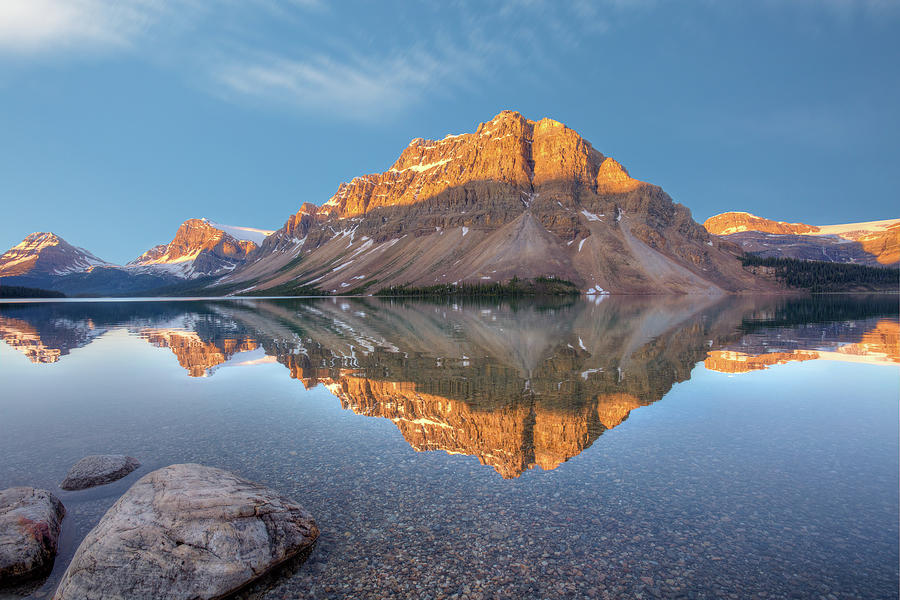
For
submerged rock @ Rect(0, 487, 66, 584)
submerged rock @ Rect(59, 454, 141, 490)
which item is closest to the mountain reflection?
submerged rock @ Rect(59, 454, 141, 490)

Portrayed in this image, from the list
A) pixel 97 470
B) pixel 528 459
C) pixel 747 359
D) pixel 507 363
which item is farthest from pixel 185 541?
pixel 747 359

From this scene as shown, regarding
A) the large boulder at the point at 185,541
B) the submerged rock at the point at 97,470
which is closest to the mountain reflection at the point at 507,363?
the large boulder at the point at 185,541

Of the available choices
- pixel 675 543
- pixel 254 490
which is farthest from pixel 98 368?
pixel 675 543

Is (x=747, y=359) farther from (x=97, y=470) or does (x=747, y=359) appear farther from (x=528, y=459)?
(x=97, y=470)

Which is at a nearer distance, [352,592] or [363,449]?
[352,592]

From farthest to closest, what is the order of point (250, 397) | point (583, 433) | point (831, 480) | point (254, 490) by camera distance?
point (250, 397), point (583, 433), point (831, 480), point (254, 490)

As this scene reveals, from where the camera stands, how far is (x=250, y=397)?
22.1 m

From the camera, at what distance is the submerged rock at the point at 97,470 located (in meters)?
12.4

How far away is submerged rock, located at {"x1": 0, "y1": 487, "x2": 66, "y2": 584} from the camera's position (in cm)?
860

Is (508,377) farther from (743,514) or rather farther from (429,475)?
(743,514)

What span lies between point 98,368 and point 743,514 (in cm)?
3775

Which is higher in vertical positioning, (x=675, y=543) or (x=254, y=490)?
(x=254, y=490)

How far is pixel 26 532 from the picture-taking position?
9.04m

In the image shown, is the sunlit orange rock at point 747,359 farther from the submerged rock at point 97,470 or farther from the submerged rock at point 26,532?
the submerged rock at point 26,532
